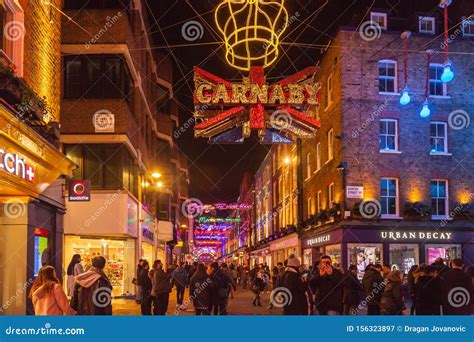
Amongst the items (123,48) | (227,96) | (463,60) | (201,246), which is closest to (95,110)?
(123,48)

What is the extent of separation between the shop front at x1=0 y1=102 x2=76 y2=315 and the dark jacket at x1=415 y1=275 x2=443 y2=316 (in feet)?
26.1

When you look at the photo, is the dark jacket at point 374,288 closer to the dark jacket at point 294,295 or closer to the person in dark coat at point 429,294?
the person in dark coat at point 429,294

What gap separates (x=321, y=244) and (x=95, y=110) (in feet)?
48.6

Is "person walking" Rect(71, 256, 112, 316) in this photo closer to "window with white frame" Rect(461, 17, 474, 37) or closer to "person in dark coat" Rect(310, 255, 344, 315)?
"person in dark coat" Rect(310, 255, 344, 315)

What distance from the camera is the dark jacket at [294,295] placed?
39.2 ft

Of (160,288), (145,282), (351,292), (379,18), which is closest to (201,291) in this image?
(160,288)

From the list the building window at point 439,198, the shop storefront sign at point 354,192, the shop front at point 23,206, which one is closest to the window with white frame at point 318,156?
the shop storefront sign at point 354,192

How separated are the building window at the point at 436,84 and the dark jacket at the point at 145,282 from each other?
19295mm

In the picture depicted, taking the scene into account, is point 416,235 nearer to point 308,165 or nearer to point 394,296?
point 308,165

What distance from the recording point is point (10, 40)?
14.3 m

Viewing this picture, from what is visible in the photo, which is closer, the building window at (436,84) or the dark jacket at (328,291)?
the dark jacket at (328,291)

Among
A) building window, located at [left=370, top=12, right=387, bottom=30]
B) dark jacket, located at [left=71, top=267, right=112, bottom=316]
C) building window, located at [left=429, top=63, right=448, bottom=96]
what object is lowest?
dark jacket, located at [left=71, top=267, right=112, bottom=316]

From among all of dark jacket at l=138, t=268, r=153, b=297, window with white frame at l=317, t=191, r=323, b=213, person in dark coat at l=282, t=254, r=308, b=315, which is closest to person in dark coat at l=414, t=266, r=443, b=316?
person in dark coat at l=282, t=254, r=308, b=315

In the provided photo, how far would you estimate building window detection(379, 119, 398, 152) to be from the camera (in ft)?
104
